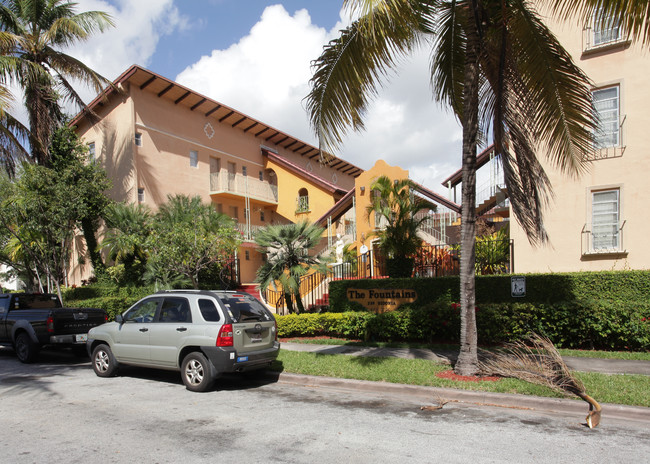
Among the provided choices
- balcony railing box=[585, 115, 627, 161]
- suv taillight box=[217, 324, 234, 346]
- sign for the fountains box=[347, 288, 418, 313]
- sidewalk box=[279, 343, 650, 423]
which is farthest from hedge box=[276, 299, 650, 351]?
suv taillight box=[217, 324, 234, 346]

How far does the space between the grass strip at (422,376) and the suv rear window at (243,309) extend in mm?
1369

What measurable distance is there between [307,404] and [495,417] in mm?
2720

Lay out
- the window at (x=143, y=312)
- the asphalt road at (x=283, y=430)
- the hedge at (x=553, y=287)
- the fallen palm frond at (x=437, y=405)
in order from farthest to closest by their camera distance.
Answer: the hedge at (x=553, y=287) < the window at (x=143, y=312) < the fallen palm frond at (x=437, y=405) < the asphalt road at (x=283, y=430)

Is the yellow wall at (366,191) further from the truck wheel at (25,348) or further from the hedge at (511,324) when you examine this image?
the truck wheel at (25,348)

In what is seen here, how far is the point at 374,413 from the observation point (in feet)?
21.7

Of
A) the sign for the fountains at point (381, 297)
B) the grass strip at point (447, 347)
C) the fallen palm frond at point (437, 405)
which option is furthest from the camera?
the sign for the fountains at point (381, 297)

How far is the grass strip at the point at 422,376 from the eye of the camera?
6.84 m

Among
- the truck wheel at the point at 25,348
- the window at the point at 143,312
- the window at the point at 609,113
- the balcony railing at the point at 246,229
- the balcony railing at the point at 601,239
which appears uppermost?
the window at the point at 609,113

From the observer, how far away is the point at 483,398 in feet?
23.3

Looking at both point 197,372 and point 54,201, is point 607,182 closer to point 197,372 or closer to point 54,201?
point 197,372

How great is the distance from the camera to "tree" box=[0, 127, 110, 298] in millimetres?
17891

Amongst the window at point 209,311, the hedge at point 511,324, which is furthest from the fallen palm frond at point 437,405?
the hedge at point 511,324

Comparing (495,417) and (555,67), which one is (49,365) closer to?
(495,417)

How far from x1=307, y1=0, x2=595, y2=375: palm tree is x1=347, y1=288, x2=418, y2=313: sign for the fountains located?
16.4 ft
